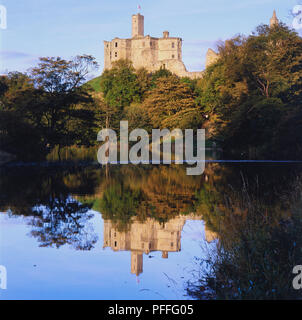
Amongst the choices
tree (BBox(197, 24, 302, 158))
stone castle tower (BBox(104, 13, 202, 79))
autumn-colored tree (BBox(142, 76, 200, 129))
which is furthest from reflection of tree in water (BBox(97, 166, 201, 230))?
stone castle tower (BBox(104, 13, 202, 79))

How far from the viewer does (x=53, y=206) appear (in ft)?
42.2

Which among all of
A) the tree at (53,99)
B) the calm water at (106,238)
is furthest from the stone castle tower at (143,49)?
the calm water at (106,238)

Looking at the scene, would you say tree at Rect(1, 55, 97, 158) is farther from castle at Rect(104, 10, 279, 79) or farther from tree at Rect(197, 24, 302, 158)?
castle at Rect(104, 10, 279, 79)

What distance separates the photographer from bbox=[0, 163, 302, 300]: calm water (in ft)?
20.9

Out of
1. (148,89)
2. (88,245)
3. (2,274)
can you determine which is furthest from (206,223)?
(148,89)

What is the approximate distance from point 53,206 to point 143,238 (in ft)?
14.8

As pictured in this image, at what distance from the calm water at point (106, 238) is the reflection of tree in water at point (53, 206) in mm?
22

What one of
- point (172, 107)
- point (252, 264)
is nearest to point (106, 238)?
point (252, 264)

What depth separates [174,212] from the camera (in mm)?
11836

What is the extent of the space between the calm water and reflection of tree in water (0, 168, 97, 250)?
0.02 metres

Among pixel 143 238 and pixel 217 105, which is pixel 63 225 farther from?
pixel 217 105

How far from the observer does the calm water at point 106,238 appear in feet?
20.9

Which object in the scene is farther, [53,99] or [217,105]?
[217,105]

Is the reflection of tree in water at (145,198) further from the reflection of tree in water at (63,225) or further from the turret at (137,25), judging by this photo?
the turret at (137,25)
